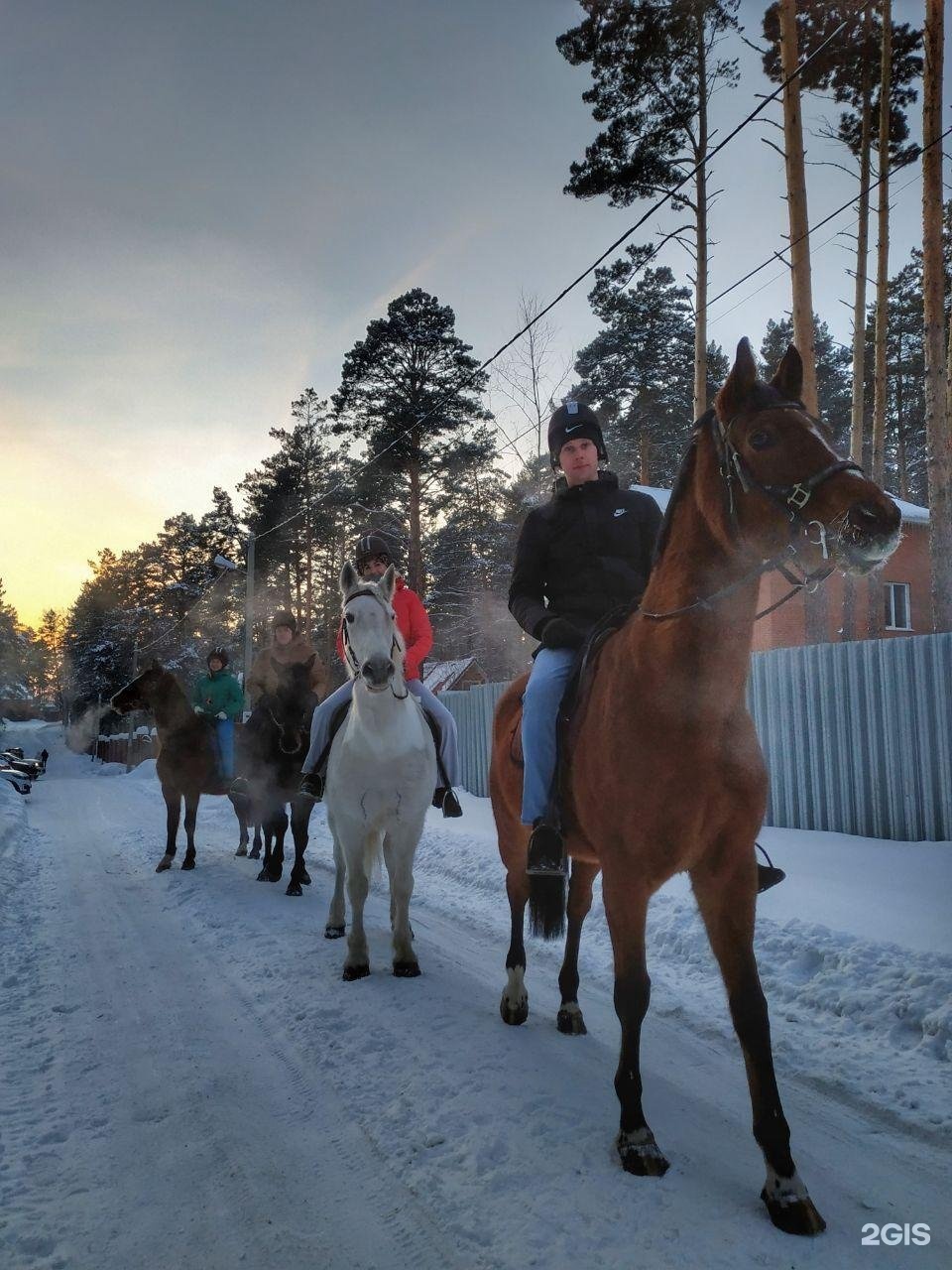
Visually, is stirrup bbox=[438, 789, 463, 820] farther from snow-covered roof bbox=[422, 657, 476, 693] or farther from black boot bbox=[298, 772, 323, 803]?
snow-covered roof bbox=[422, 657, 476, 693]

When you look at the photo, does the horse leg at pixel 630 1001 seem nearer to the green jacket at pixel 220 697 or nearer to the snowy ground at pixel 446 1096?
the snowy ground at pixel 446 1096

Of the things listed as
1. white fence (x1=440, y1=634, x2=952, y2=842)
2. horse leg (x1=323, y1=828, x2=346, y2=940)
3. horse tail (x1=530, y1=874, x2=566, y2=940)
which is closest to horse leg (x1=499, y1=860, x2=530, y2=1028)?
horse tail (x1=530, y1=874, x2=566, y2=940)

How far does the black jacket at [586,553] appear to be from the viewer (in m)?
4.16

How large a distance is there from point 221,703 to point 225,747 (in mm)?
666

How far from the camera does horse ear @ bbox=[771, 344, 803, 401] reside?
2.73 metres

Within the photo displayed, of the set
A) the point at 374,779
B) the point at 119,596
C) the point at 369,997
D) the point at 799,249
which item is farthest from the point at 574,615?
the point at 119,596

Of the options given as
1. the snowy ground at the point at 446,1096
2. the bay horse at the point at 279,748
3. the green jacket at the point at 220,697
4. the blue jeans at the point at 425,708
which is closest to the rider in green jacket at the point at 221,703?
the green jacket at the point at 220,697

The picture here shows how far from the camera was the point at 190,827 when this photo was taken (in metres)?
9.71

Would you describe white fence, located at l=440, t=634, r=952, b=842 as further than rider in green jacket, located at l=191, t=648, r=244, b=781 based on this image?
No

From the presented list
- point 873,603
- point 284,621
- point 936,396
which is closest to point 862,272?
point 936,396

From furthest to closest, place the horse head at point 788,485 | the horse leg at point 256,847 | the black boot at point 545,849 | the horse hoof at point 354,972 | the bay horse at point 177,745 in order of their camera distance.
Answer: the horse leg at point 256,847 < the bay horse at point 177,745 < the horse hoof at point 354,972 < the black boot at point 545,849 < the horse head at point 788,485

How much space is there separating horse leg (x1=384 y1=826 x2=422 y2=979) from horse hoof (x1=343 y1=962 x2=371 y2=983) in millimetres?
206

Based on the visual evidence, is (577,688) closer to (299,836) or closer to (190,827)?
(299,836)

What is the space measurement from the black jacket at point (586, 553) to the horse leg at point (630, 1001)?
1.57 metres
